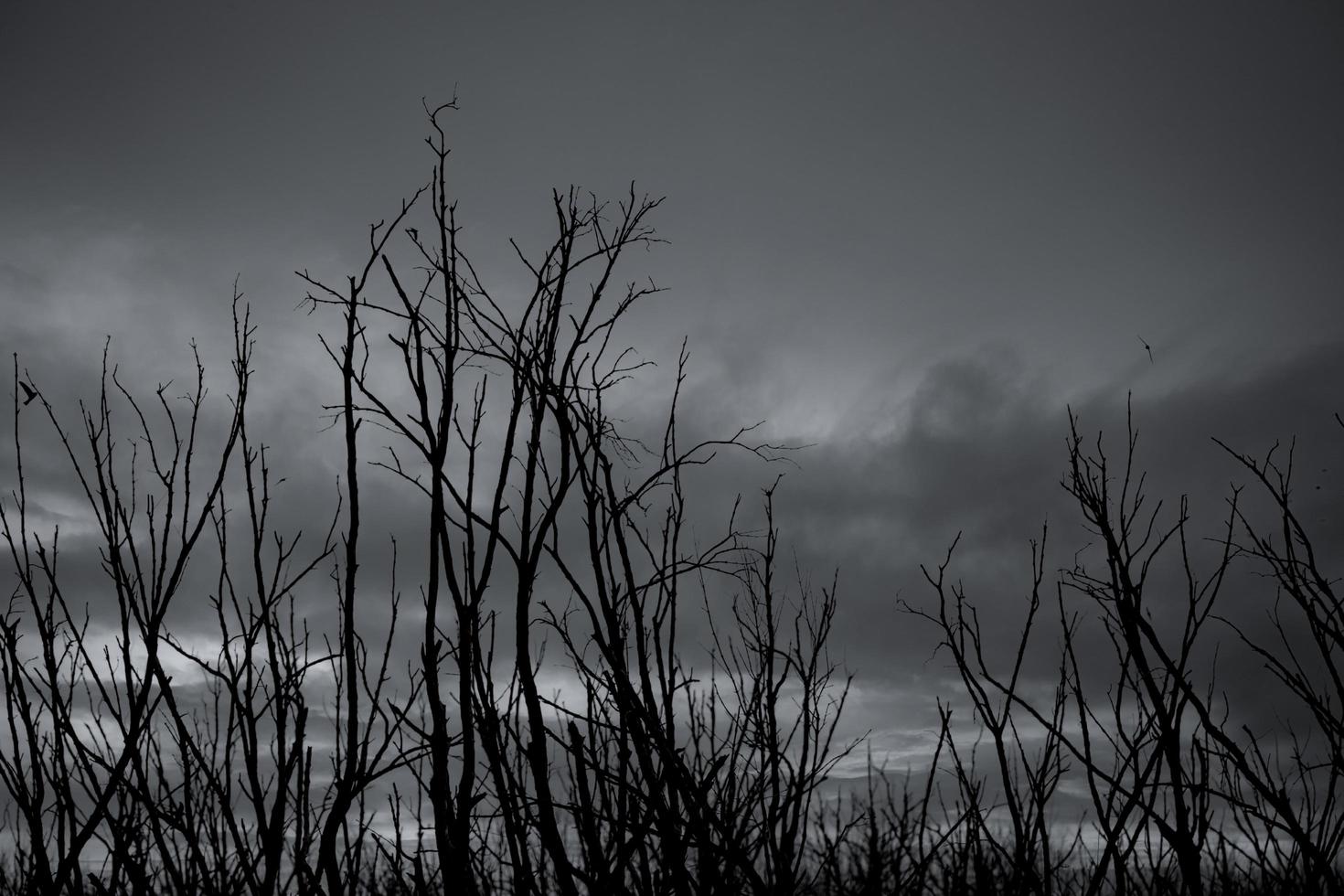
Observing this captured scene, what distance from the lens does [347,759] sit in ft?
5.37

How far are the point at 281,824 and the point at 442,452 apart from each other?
3.10ft

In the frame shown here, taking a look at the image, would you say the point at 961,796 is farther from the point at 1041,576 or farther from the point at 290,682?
the point at 290,682

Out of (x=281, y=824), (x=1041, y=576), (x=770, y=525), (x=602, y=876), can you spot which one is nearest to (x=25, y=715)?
(x=281, y=824)

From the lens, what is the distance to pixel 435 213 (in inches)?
90.0

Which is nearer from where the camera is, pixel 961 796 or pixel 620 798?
pixel 620 798

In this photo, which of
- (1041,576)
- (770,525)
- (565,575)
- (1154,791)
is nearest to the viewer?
(565,575)

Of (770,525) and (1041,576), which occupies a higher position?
(770,525)

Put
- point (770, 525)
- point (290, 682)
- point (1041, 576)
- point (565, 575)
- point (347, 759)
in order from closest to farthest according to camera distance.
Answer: point (347, 759), point (565, 575), point (290, 682), point (1041, 576), point (770, 525)

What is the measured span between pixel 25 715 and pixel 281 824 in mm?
857

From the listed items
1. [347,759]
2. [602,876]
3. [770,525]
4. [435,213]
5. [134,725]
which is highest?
[435,213]

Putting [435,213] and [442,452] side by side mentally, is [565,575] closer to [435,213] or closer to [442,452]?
[442,452]

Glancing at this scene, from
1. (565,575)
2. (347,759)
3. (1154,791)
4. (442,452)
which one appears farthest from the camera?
(1154,791)

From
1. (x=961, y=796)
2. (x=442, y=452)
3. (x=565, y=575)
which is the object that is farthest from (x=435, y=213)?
(x=961, y=796)

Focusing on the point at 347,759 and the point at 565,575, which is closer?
the point at 347,759
